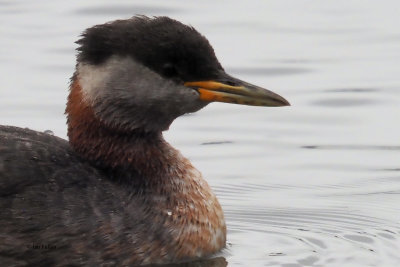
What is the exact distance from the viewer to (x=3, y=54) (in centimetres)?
1973

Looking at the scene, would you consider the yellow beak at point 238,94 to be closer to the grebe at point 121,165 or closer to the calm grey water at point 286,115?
the grebe at point 121,165

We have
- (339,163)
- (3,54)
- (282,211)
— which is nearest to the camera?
(282,211)

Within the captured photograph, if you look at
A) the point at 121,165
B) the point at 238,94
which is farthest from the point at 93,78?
the point at 238,94

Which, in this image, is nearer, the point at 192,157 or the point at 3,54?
the point at 192,157

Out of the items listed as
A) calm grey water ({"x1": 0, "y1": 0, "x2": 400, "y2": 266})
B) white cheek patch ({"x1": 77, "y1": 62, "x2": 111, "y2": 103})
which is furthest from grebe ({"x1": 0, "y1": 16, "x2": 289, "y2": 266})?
calm grey water ({"x1": 0, "y1": 0, "x2": 400, "y2": 266})

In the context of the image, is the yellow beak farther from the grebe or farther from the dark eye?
the dark eye

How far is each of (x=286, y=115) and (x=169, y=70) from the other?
4.91 metres

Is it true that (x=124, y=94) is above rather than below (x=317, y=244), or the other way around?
above

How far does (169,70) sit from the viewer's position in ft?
42.5

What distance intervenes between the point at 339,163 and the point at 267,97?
3.19 metres

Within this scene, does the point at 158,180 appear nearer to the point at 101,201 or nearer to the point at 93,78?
the point at 101,201

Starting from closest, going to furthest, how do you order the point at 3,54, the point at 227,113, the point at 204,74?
the point at 204,74, the point at 227,113, the point at 3,54

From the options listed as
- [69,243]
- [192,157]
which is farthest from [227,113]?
[69,243]

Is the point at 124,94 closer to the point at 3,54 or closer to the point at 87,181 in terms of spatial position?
the point at 87,181
